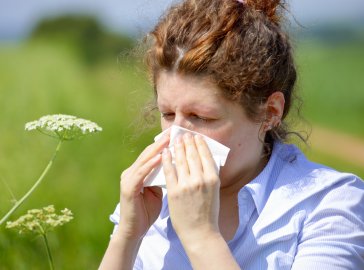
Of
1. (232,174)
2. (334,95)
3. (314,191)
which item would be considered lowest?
(334,95)

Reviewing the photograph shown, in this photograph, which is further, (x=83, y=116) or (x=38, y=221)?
(x=83, y=116)

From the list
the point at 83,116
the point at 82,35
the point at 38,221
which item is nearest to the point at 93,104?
the point at 83,116

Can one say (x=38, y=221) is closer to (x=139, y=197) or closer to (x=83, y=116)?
(x=139, y=197)

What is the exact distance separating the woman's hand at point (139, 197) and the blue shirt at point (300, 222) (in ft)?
0.60

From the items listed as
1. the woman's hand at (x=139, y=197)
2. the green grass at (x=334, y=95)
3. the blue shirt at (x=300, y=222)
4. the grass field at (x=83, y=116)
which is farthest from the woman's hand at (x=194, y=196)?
the green grass at (x=334, y=95)

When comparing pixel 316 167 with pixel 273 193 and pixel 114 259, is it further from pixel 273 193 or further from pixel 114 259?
pixel 114 259

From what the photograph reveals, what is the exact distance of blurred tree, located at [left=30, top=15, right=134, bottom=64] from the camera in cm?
1155

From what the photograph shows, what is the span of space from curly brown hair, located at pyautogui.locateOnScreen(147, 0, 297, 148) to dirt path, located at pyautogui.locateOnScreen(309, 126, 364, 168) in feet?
24.0

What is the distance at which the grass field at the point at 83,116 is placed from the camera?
4195 mm

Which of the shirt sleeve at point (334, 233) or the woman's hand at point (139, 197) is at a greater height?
the woman's hand at point (139, 197)

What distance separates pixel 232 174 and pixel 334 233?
0.37 m

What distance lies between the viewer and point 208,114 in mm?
2564

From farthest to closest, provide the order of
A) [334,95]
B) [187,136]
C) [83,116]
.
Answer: [334,95] < [83,116] < [187,136]

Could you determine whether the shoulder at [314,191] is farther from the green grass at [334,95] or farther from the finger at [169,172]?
the green grass at [334,95]
